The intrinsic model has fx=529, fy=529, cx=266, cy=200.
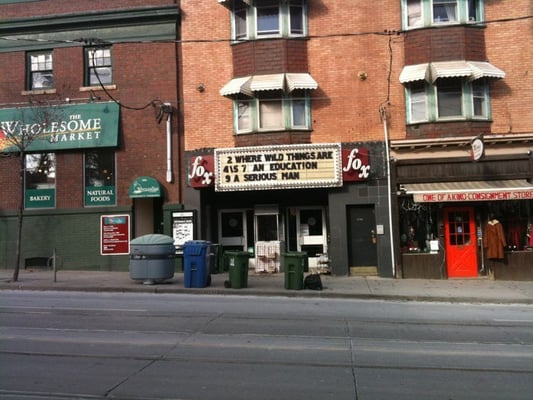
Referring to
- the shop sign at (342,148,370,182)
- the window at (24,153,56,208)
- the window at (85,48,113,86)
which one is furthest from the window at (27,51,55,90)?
the shop sign at (342,148,370,182)

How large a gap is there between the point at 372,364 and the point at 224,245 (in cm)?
1299

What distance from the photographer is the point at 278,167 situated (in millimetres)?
17625

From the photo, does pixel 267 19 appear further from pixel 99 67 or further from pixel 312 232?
pixel 312 232

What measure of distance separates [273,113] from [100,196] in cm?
680

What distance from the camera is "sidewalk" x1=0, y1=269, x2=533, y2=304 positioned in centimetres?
1355

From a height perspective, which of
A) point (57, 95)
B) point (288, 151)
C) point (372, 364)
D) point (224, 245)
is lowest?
point (372, 364)

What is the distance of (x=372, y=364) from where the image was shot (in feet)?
21.9

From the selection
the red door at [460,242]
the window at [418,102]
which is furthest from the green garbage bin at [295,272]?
the window at [418,102]

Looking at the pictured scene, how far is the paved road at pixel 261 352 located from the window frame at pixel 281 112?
7.71m

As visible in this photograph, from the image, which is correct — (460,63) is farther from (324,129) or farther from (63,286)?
(63,286)

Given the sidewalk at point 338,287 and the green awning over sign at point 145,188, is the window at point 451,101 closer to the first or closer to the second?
the sidewalk at point 338,287

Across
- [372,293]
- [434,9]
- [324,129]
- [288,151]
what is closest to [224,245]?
[288,151]

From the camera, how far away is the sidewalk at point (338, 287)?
13555 mm

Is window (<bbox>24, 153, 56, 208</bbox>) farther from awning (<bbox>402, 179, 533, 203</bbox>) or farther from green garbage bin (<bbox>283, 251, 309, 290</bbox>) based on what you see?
awning (<bbox>402, 179, 533, 203</bbox>)
